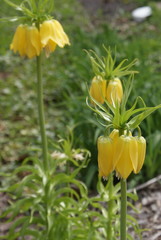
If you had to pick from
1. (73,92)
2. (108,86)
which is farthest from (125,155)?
(73,92)

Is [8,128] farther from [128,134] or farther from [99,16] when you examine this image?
[99,16]

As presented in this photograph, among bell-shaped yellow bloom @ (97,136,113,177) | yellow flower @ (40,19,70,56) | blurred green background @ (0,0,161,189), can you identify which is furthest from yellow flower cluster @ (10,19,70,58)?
bell-shaped yellow bloom @ (97,136,113,177)

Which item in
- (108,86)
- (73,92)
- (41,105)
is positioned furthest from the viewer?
(73,92)

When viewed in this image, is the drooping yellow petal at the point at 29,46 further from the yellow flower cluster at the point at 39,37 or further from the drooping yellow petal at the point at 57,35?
the drooping yellow petal at the point at 57,35

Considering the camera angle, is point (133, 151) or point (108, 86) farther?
point (108, 86)

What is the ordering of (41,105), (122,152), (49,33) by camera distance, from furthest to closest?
(41,105) < (49,33) < (122,152)

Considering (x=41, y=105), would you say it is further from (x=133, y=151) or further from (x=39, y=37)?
(x=133, y=151)

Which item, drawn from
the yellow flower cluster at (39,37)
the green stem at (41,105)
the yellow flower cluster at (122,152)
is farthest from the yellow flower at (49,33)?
the yellow flower cluster at (122,152)
